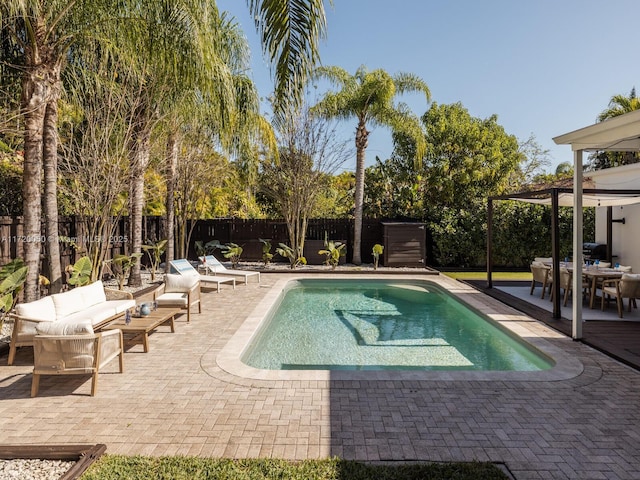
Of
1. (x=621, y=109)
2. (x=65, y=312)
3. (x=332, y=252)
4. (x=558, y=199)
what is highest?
(x=621, y=109)

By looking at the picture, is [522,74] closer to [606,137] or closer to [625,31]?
[625,31]

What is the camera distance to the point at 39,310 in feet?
16.8

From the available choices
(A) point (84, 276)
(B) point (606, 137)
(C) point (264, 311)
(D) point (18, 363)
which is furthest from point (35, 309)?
(B) point (606, 137)

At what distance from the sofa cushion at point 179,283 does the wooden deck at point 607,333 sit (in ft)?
21.7

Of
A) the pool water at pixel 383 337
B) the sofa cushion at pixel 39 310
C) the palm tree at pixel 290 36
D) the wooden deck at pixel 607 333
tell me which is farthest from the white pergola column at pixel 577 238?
the sofa cushion at pixel 39 310

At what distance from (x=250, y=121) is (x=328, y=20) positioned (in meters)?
9.27

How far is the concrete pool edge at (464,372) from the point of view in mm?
4629

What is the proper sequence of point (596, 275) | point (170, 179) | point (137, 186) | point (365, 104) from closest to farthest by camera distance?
point (596, 275) → point (137, 186) → point (170, 179) → point (365, 104)

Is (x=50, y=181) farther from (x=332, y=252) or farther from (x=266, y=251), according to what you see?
(x=332, y=252)

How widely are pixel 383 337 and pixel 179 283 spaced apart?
407cm

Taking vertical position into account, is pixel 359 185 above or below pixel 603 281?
above

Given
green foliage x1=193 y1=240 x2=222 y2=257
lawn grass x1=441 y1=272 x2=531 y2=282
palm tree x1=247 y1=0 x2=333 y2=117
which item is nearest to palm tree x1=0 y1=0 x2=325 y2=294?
palm tree x1=247 y1=0 x2=333 y2=117

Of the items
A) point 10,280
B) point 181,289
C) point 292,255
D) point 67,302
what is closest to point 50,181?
point 10,280

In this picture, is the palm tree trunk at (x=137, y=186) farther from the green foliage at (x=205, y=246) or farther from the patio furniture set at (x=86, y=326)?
the green foliage at (x=205, y=246)
